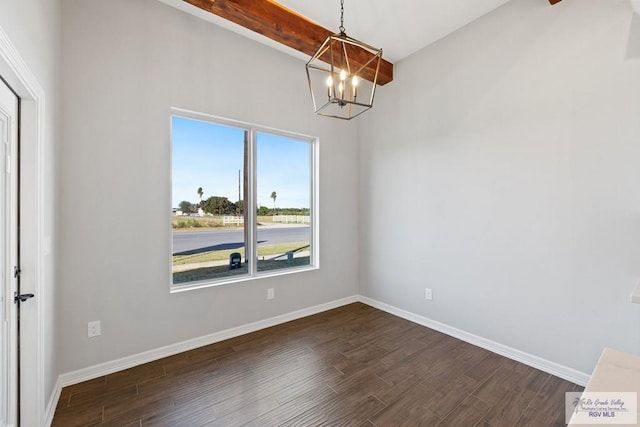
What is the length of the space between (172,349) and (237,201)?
161 cm

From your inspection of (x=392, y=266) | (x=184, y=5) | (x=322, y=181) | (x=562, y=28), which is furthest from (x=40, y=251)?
(x=562, y=28)

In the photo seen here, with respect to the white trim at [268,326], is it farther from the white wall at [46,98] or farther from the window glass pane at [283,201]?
the window glass pane at [283,201]

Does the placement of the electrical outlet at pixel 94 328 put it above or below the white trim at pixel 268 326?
above

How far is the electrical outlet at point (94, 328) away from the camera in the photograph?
7.59ft

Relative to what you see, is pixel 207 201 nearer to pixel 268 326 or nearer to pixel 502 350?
pixel 268 326

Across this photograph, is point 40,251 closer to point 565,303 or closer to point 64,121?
point 64,121

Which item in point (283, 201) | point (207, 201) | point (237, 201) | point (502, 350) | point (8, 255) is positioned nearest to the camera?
point (8, 255)

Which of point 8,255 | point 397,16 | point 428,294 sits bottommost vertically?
point 428,294

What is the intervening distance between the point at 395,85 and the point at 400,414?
3.52 metres

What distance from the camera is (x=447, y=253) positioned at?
3129mm

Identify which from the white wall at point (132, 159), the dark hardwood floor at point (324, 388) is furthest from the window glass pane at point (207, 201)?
the dark hardwood floor at point (324, 388)

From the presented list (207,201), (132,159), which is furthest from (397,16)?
(132,159)

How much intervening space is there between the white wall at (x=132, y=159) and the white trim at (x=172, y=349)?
0.18 feet

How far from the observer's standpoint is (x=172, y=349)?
2686 mm
